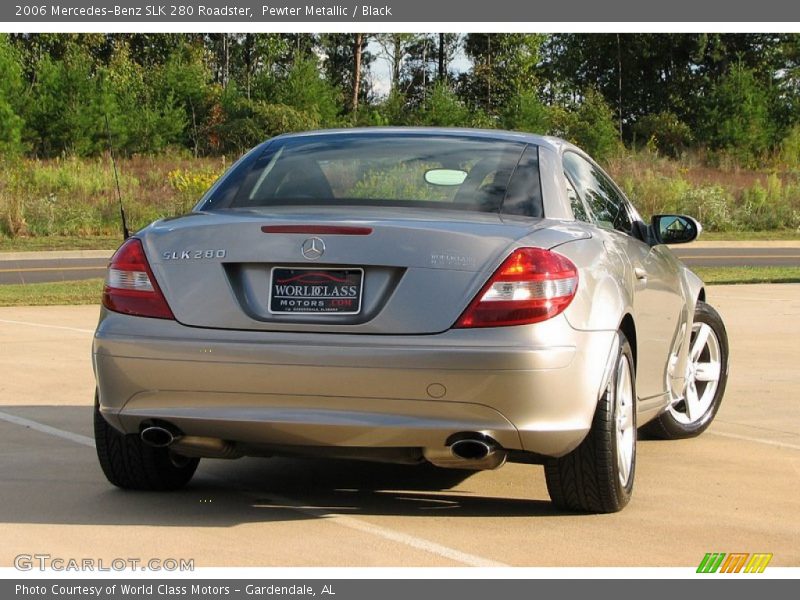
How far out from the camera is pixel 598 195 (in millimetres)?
6973

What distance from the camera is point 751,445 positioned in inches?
307

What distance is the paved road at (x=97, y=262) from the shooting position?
24078 mm

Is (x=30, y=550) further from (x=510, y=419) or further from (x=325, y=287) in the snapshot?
(x=510, y=419)

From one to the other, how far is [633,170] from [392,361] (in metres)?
38.7

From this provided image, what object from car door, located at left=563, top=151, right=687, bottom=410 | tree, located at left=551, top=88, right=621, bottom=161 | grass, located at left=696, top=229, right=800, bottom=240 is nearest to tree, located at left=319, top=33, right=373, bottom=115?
A: tree, located at left=551, top=88, right=621, bottom=161

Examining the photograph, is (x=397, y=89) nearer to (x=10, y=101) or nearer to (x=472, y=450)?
(x=10, y=101)

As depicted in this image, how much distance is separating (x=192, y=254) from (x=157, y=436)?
2.45 ft

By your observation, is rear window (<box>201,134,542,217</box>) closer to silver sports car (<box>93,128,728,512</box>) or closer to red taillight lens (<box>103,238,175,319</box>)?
silver sports car (<box>93,128,728,512</box>)

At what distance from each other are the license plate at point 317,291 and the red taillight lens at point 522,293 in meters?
0.41

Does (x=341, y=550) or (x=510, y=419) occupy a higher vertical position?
(x=510, y=419)

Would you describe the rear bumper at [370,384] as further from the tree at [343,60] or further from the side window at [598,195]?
the tree at [343,60]

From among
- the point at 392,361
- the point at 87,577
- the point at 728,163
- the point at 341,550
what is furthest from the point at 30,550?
the point at 728,163

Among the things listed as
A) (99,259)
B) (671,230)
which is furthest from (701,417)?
(99,259)

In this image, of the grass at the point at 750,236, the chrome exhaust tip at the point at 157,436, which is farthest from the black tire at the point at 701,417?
the grass at the point at 750,236
